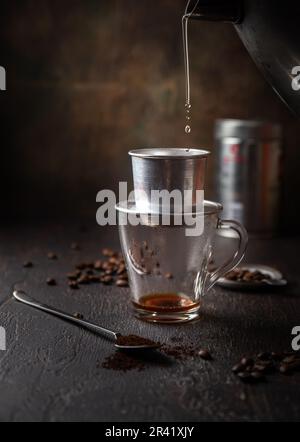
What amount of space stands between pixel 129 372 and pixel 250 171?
35.3 inches

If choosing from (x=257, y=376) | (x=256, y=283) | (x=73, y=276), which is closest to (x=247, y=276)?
(x=256, y=283)

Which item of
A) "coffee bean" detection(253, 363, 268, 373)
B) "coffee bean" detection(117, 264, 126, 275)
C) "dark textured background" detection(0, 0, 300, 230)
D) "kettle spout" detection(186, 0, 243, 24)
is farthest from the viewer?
"dark textured background" detection(0, 0, 300, 230)

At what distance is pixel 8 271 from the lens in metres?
1.39

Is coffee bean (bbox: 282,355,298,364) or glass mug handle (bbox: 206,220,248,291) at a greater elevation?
glass mug handle (bbox: 206,220,248,291)

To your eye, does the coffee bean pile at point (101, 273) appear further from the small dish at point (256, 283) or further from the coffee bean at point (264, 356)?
the coffee bean at point (264, 356)

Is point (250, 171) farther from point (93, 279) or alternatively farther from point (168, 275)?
point (168, 275)

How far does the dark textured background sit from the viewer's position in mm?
1857

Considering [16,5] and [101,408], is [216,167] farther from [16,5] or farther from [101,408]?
[101,408]

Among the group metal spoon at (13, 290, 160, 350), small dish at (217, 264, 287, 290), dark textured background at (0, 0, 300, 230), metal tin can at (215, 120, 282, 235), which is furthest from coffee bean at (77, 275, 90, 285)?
dark textured background at (0, 0, 300, 230)

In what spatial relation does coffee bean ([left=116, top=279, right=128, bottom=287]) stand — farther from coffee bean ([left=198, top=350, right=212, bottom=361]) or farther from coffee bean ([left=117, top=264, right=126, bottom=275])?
coffee bean ([left=198, top=350, right=212, bottom=361])

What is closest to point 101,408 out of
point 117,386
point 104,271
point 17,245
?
point 117,386

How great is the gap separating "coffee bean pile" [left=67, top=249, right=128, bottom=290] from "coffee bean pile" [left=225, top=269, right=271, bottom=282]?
201mm

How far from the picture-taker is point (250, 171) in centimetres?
170

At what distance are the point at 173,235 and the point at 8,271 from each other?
450 mm
